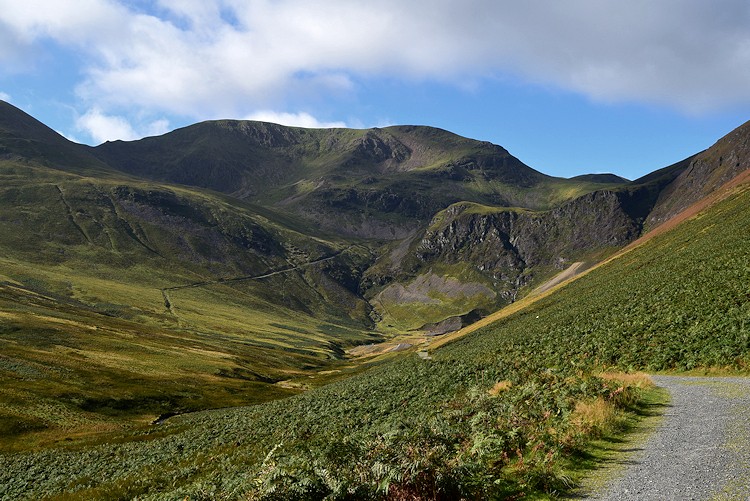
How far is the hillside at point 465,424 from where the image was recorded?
13.3 m

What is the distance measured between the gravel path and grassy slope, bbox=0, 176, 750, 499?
A: 5.73ft

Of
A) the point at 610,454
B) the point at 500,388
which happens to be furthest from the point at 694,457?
the point at 500,388

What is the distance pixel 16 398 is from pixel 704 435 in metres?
83.5

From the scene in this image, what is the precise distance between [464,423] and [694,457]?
8.40m

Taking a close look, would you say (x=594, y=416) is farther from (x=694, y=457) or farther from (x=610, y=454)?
(x=694, y=457)

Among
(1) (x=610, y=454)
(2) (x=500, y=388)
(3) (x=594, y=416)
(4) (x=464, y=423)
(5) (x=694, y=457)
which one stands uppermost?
(5) (x=694, y=457)

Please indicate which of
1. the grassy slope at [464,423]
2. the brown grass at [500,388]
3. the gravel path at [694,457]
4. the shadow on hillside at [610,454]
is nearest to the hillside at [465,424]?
the grassy slope at [464,423]

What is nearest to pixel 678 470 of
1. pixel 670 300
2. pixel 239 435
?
pixel 239 435

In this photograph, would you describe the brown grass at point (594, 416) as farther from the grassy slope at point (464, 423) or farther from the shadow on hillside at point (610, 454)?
the shadow on hillside at point (610, 454)

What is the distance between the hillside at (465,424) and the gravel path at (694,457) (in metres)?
1.67

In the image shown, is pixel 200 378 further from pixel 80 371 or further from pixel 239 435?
pixel 239 435

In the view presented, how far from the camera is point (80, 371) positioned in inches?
3529

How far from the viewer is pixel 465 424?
780 inches

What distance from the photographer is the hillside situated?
524 inches
